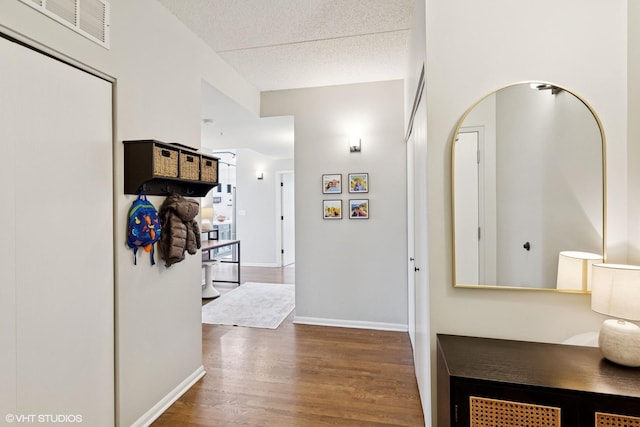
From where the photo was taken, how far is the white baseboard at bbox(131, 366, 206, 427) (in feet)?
6.57

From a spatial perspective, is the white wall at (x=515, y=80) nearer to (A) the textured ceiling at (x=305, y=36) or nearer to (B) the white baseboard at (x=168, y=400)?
(A) the textured ceiling at (x=305, y=36)

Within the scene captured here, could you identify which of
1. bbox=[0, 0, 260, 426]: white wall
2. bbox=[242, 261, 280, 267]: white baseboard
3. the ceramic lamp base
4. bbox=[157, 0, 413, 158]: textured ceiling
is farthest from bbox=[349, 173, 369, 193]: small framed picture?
bbox=[242, 261, 280, 267]: white baseboard

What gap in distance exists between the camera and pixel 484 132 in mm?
1619

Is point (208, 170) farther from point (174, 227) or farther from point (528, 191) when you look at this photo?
point (528, 191)

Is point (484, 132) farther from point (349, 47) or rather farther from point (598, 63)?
point (349, 47)

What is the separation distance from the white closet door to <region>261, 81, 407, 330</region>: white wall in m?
2.24

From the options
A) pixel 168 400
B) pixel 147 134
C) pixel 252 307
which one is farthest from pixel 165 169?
pixel 252 307

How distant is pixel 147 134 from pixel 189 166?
34 cm

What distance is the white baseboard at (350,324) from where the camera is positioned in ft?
11.7

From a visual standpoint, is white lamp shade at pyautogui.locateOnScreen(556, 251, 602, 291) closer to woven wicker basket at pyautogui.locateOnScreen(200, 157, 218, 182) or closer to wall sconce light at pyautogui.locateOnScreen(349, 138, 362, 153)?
woven wicker basket at pyautogui.locateOnScreen(200, 157, 218, 182)

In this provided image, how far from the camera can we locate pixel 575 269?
154 centimetres

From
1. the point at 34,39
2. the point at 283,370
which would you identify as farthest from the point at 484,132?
the point at 283,370

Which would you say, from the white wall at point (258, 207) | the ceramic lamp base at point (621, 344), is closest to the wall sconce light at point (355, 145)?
the ceramic lamp base at point (621, 344)

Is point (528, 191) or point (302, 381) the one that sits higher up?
point (528, 191)
